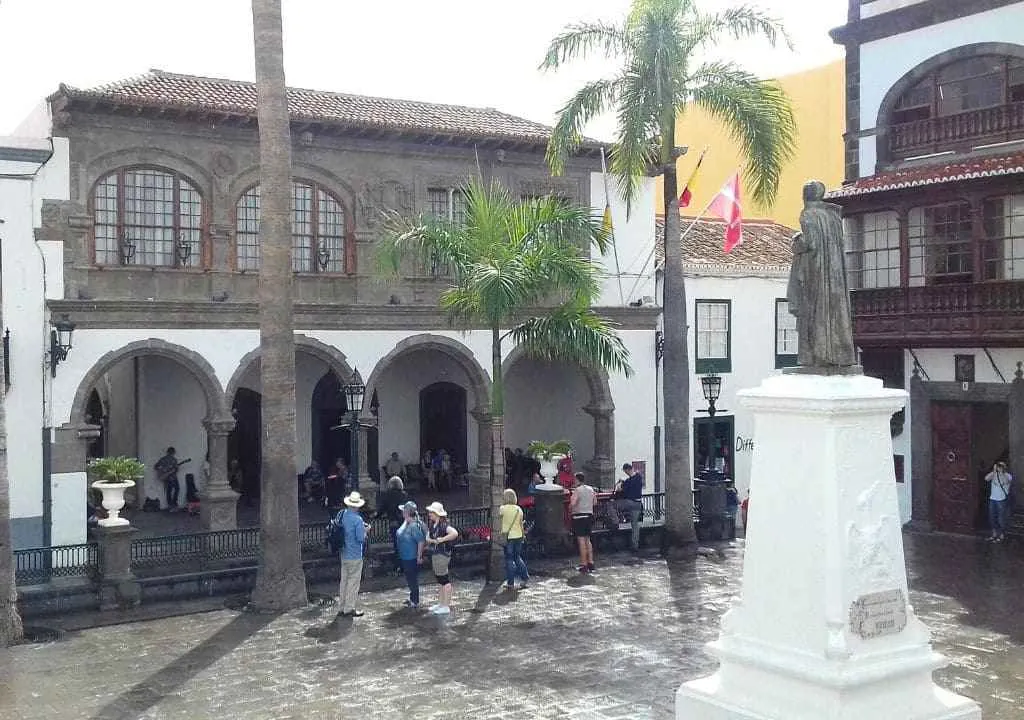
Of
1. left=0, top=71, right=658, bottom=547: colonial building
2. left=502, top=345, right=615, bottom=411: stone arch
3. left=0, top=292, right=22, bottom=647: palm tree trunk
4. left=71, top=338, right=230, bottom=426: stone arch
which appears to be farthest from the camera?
left=502, top=345, right=615, bottom=411: stone arch

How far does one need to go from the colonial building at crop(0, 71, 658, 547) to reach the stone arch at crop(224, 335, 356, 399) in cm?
3

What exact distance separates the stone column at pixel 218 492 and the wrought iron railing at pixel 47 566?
410 centimetres

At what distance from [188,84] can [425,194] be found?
4580 millimetres

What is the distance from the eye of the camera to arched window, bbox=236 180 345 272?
20.8m

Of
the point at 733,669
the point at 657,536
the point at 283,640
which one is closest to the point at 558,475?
the point at 657,536

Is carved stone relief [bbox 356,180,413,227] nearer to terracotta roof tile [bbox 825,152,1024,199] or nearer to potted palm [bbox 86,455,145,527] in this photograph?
potted palm [bbox 86,455,145,527]

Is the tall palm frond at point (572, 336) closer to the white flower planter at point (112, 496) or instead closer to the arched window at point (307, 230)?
the arched window at point (307, 230)

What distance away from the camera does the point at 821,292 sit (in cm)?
809

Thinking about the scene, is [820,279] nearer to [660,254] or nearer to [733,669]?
[733,669]

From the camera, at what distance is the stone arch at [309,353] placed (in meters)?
20.6

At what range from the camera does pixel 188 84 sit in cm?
2120

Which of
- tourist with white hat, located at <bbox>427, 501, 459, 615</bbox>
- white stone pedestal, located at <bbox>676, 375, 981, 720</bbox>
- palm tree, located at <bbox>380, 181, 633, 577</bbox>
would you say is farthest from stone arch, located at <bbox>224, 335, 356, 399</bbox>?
white stone pedestal, located at <bbox>676, 375, 981, 720</bbox>

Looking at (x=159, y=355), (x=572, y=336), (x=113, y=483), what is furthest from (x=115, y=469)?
(x=572, y=336)

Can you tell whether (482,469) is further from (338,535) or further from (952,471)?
(338,535)
